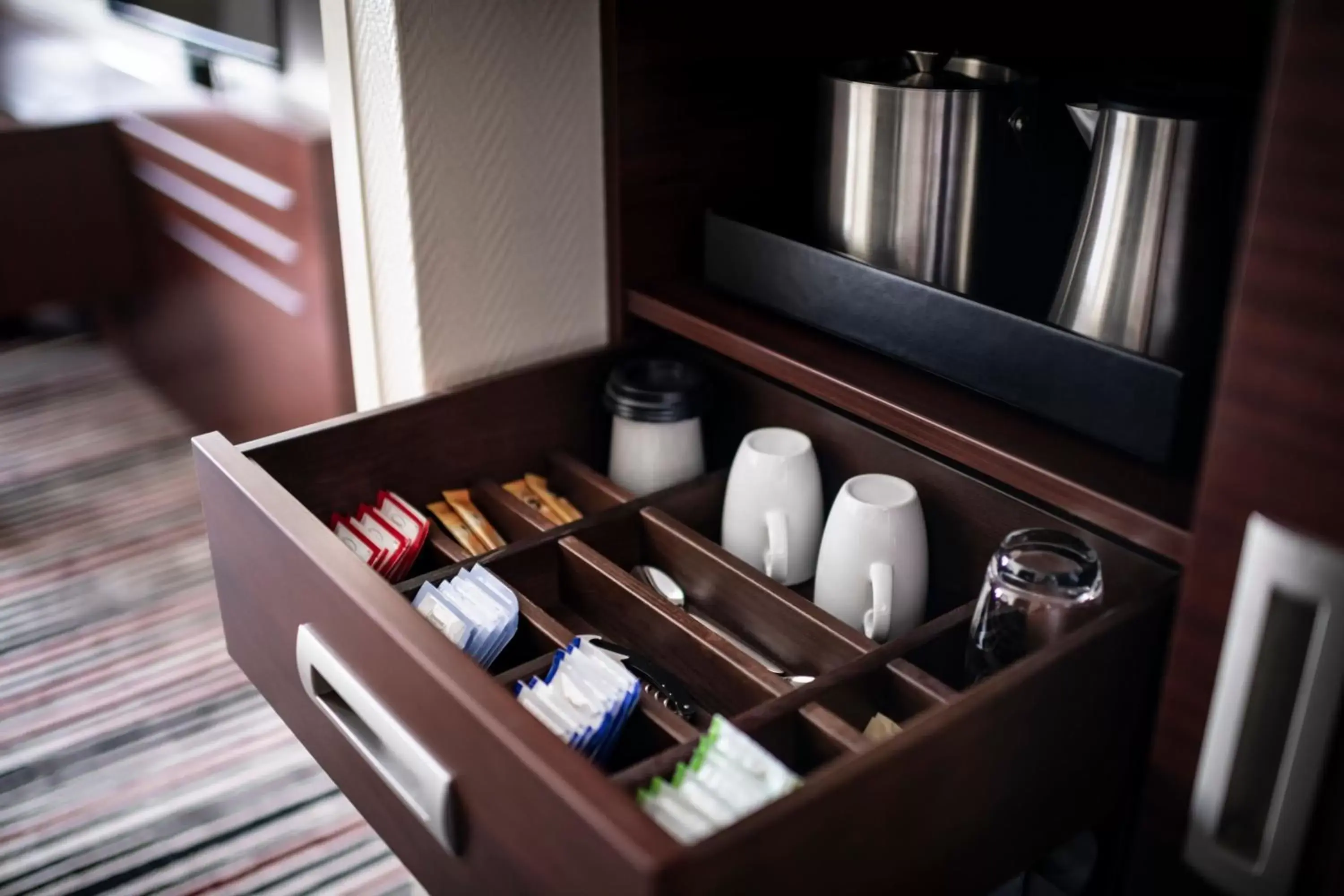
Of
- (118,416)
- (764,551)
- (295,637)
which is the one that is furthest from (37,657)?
(764,551)

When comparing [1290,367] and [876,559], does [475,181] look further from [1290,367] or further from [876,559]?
[1290,367]

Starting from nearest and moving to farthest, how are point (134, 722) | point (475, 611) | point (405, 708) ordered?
point (405, 708), point (475, 611), point (134, 722)

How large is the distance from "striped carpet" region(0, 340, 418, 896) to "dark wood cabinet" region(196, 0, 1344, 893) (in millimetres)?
545

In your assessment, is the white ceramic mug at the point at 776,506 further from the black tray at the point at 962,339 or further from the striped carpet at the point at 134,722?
the striped carpet at the point at 134,722

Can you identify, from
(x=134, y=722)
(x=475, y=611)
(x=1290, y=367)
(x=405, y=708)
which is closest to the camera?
(x=1290, y=367)

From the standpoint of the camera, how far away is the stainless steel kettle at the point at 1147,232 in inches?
26.9

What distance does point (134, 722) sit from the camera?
4.96ft

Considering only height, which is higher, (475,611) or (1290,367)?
(1290,367)

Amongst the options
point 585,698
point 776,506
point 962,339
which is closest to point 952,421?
point 962,339

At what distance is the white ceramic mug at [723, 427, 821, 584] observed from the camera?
863 millimetres

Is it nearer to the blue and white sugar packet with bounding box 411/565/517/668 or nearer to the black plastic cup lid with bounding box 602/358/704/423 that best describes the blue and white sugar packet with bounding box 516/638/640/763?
the blue and white sugar packet with bounding box 411/565/517/668

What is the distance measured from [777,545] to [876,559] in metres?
0.09

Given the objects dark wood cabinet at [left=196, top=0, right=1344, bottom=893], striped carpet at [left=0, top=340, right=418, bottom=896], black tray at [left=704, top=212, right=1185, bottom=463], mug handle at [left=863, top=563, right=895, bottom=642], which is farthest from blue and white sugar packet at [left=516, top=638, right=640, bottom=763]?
striped carpet at [left=0, top=340, right=418, bottom=896]

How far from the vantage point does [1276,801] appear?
0.60m
